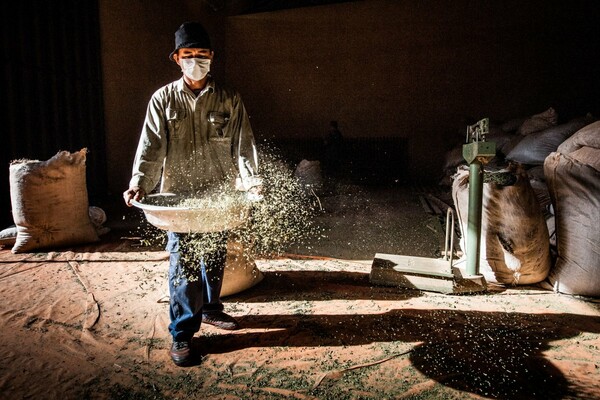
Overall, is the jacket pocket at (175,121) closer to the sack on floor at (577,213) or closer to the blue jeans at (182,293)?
the blue jeans at (182,293)

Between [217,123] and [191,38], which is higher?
[191,38]

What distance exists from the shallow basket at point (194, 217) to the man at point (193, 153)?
0.60ft

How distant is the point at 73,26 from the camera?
19.1 ft

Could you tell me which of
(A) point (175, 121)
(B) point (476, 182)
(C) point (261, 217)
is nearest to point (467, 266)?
(B) point (476, 182)

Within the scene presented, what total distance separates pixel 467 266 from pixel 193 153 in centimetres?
203

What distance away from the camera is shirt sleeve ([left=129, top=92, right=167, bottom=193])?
198cm

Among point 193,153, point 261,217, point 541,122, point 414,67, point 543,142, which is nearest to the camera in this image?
point 193,153

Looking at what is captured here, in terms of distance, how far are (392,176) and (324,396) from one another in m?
7.34

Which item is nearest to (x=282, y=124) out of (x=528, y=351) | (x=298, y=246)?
(x=298, y=246)

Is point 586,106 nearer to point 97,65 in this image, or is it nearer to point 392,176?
point 392,176

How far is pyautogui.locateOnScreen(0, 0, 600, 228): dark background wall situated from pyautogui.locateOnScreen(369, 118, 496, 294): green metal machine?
5.07 meters

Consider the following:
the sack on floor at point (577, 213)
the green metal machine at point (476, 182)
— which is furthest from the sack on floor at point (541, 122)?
the green metal machine at point (476, 182)

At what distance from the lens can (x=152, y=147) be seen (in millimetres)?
2033

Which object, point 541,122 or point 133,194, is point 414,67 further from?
Answer: point 133,194
